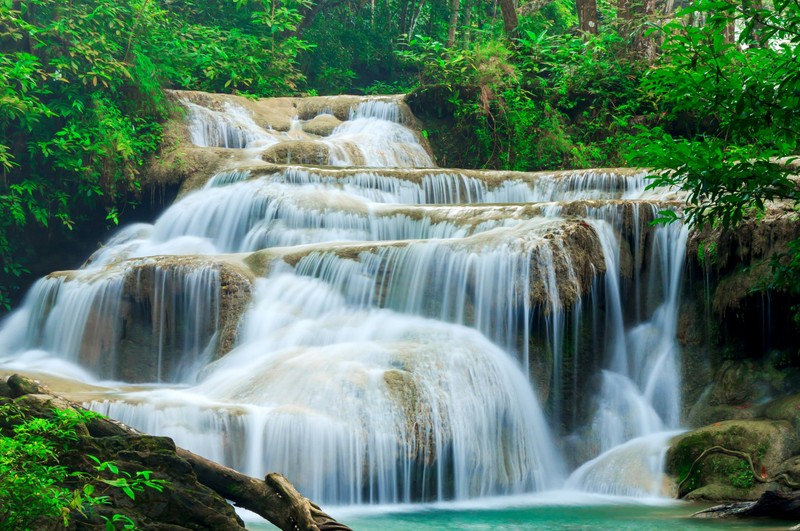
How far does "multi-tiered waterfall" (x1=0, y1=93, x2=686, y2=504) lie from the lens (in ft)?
25.0

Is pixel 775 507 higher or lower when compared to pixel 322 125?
lower

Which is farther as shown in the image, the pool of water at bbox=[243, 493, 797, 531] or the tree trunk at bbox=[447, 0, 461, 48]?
the tree trunk at bbox=[447, 0, 461, 48]

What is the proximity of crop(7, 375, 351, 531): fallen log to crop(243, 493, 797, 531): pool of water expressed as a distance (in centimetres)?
143

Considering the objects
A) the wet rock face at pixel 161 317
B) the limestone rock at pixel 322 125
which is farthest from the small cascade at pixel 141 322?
the limestone rock at pixel 322 125

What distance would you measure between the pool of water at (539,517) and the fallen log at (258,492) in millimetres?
1428

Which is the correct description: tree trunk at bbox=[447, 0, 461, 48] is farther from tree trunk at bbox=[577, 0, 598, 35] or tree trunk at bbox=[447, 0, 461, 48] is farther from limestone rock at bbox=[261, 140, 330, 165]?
limestone rock at bbox=[261, 140, 330, 165]

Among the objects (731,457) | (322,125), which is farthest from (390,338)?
(322,125)

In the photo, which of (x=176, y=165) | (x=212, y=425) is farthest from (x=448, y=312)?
(x=176, y=165)

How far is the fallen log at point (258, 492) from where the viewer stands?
4.88m

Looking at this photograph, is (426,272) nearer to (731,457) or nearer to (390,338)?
(390,338)

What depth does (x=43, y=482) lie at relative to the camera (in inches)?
155

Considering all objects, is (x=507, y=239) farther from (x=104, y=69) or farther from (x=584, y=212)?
(x=104, y=69)

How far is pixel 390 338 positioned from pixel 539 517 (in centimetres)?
270

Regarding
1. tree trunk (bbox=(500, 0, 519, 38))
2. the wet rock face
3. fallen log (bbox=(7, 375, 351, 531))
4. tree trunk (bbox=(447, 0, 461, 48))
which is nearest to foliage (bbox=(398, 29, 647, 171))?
tree trunk (bbox=(500, 0, 519, 38))
